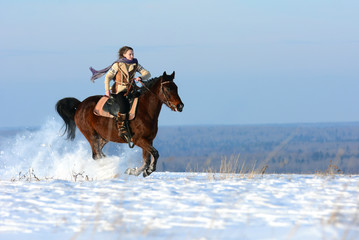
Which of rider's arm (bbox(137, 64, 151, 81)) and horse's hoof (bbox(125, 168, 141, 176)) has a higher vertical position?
rider's arm (bbox(137, 64, 151, 81))

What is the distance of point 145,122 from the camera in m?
10.1

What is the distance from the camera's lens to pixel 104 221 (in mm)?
5785

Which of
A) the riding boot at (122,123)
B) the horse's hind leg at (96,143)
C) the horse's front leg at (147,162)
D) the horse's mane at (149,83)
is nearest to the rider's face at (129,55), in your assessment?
the horse's mane at (149,83)

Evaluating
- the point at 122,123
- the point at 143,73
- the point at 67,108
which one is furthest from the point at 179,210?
the point at 67,108

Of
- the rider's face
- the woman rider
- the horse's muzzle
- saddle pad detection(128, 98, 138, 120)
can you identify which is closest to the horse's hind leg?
the woman rider

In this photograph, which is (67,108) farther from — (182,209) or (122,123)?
(182,209)

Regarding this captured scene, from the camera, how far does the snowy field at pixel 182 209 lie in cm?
534

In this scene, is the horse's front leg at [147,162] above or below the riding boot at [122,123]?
below

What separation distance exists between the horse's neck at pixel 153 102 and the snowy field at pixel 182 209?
1787mm

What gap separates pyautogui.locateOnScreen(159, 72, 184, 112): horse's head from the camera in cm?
960

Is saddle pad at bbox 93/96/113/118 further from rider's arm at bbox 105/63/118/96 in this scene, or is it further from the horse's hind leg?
the horse's hind leg

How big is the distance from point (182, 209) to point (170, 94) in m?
3.71

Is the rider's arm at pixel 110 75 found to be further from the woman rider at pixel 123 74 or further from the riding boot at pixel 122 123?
the riding boot at pixel 122 123

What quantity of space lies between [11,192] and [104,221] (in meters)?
2.57
